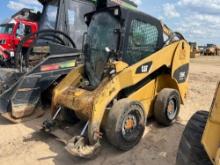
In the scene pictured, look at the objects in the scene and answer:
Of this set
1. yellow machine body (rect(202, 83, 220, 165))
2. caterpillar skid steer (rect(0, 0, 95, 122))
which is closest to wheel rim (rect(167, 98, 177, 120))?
caterpillar skid steer (rect(0, 0, 95, 122))

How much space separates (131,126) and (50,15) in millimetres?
5103

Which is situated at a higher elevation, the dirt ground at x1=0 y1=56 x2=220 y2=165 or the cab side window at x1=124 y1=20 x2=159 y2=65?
the cab side window at x1=124 y1=20 x2=159 y2=65

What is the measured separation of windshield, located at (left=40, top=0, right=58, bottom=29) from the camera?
891cm

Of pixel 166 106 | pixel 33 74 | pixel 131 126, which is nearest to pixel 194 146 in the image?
pixel 131 126

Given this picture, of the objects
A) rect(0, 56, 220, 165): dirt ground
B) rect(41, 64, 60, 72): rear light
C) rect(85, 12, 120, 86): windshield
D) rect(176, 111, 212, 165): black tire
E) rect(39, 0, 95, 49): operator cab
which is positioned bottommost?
rect(0, 56, 220, 165): dirt ground

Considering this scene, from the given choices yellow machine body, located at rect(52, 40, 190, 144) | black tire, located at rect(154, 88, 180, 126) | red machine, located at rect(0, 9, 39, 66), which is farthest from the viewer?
red machine, located at rect(0, 9, 39, 66)

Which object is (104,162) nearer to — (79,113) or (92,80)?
(79,113)

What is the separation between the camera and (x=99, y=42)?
5855mm

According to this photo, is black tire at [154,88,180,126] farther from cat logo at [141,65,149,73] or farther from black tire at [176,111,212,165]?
black tire at [176,111,212,165]

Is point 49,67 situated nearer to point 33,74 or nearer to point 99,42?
point 33,74

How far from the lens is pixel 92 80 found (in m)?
5.84

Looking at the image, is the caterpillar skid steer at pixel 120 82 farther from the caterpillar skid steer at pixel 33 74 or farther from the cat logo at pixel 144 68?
the caterpillar skid steer at pixel 33 74

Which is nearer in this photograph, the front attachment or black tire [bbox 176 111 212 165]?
black tire [bbox 176 111 212 165]

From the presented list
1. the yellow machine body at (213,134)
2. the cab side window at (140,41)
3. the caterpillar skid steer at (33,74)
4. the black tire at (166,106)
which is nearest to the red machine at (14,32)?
the caterpillar skid steer at (33,74)
